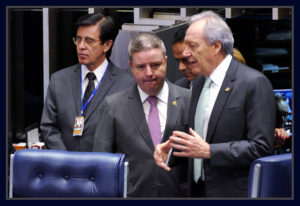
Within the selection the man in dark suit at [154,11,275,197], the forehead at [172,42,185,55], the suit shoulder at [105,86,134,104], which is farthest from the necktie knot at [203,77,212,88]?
the suit shoulder at [105,86,134,104]

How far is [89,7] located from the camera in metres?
3.08

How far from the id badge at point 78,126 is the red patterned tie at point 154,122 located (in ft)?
1.46

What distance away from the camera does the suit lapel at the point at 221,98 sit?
2877mm

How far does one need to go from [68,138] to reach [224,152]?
1.00 meters

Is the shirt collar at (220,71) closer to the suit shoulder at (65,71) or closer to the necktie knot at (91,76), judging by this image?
the necktie knot at (91,76)

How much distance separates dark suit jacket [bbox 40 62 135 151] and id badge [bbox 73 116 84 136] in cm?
2

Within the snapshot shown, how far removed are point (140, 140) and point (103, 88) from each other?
17.4 inches

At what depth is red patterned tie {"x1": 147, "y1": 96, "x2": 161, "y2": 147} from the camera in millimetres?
3008

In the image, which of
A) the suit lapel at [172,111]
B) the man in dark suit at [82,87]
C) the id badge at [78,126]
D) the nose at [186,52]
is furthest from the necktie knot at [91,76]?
the nose at [186,52]

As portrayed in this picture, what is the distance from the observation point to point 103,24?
322cm

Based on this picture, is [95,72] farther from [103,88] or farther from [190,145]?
[190,145]

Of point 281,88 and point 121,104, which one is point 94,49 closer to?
point 121,104

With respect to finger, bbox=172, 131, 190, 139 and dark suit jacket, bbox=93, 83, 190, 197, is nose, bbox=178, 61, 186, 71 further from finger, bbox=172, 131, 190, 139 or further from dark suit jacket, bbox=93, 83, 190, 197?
finger, bbox=172, 131, 190, 139

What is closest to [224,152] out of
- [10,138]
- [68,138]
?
[68,138]
